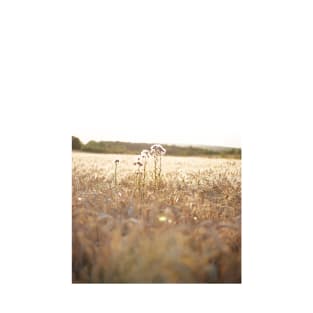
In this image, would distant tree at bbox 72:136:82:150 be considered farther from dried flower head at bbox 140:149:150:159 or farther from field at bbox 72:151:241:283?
dried flower head at bbox 140:149:150:159

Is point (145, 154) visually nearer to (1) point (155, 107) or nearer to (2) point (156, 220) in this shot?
(1) point (155, 107)

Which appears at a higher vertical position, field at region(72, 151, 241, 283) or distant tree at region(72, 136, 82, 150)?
distant tree at region(72, 136, 82, 150)

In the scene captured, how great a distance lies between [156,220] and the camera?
7.08ft

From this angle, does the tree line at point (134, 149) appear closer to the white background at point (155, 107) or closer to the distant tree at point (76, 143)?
the distant tree at point (76, 143)

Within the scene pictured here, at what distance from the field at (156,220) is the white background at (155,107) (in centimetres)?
10

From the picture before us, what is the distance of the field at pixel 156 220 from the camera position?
2.00 m

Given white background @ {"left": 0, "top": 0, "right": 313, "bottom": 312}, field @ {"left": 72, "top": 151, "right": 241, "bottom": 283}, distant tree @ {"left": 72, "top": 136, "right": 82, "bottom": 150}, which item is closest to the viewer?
field @ {"left": 72, "top": 151, "right": 241, "bottom": 283}

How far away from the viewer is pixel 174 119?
238cm

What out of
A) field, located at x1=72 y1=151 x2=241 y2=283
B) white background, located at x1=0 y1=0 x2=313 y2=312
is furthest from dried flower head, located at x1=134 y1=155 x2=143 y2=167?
white background, located at x1=0 y1=0 x2=313 y2=312

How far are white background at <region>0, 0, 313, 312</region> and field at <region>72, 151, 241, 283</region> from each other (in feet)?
0.34

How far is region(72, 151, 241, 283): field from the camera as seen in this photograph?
2.00 metres
